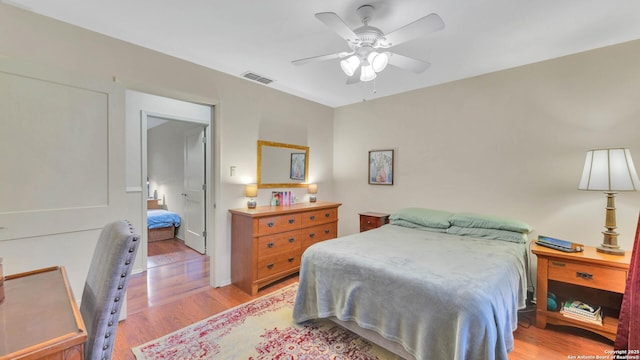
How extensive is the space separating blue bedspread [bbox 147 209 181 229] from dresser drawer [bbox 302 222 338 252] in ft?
9.67

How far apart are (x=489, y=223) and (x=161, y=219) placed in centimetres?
506

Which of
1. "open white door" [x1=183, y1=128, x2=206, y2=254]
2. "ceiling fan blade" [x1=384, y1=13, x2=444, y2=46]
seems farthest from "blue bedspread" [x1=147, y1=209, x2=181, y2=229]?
"ceiling fan blade" [x1=384, y1=13, x2=444, y2=46]

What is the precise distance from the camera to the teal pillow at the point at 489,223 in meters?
2.45

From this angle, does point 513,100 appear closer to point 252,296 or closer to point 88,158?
point 252,296

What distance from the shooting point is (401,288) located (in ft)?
5.46

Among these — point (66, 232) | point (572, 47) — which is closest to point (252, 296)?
point (66, 232)

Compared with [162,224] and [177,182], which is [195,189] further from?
[162,224]

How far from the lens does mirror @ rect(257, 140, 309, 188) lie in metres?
3.45

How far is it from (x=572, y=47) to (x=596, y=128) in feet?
2.53

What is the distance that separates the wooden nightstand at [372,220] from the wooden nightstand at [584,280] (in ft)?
5.41

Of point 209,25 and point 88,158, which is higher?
point 209,25

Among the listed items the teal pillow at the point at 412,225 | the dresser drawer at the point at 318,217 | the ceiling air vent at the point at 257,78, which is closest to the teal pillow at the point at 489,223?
the teal pillow at the point at 412,225

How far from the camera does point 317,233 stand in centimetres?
350

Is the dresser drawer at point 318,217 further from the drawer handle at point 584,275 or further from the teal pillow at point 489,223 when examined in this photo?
the drawer handle at point 584,275
